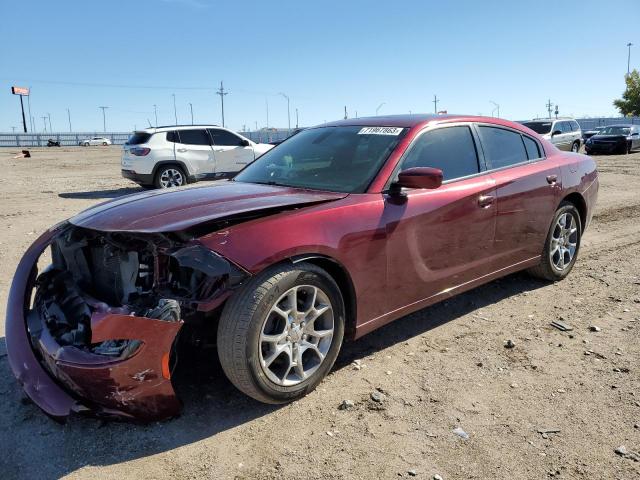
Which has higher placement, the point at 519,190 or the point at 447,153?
the point at 447,153

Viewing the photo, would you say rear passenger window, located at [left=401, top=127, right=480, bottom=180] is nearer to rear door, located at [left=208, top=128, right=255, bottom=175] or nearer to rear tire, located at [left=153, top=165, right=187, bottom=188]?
rear tire, located at [left=153, top=165, right=187, bottom=188]

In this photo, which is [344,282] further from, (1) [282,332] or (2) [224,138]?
(2) [224,138]

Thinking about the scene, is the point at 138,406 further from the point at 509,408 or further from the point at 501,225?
the point at 501,225

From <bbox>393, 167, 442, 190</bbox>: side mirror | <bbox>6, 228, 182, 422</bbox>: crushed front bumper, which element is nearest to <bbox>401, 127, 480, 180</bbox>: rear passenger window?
<bbox>393, 167, 442, 190</bbox>: side mirror

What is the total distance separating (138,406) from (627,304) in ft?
13.1

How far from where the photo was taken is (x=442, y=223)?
3625 millimetres

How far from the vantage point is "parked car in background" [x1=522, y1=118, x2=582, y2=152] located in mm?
19297

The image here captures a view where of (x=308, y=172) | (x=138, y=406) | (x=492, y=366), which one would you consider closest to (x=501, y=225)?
(x=492, y=366)

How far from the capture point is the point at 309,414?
290 centimetres

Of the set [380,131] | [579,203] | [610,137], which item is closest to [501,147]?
[380,131]

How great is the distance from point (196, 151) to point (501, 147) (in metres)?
9.97

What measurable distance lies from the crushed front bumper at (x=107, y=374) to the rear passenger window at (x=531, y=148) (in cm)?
359

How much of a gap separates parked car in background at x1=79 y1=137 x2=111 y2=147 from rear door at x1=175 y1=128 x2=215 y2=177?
55.6 meters

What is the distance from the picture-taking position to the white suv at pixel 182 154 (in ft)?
41.3
